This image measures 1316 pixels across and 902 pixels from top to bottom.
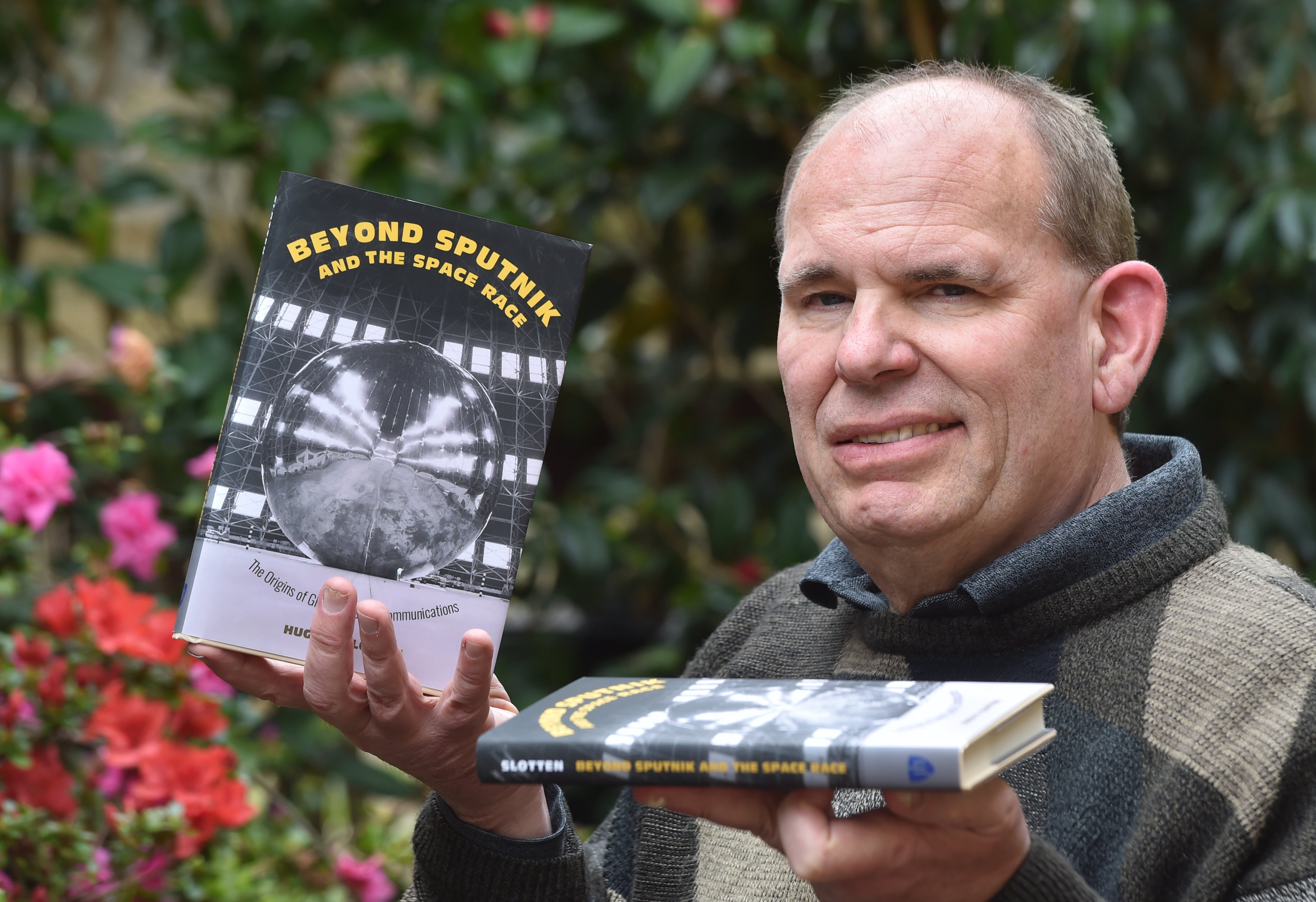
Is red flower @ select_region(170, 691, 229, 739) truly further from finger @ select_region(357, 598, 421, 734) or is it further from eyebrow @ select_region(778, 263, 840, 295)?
eyebrow @ select_region(778, 263, 840, 295)

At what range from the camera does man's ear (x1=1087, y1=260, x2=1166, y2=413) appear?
112 centimetres

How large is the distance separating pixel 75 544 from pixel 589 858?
1.43m

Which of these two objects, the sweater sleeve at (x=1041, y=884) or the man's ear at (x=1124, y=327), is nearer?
the sweater sleeve at (x=1041, y=884)

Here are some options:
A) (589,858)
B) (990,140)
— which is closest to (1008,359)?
(990,140)

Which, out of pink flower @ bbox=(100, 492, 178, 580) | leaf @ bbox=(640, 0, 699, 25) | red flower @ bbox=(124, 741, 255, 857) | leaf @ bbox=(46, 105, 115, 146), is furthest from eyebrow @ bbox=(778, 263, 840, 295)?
leaf @ bbox=(46, 105, 115, 146)

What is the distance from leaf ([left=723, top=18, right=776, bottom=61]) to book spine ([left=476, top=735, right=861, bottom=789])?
173 centimetres

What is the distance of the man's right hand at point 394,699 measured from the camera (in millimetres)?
990

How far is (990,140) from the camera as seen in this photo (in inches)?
43.4

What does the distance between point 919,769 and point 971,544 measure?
0.47m

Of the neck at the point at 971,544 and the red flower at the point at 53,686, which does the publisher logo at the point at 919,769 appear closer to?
the neck at the point at 971,544

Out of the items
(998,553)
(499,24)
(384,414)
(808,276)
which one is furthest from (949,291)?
(499,24)

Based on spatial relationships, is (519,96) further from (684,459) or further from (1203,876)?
(1203,876)

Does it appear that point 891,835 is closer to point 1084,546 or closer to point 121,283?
point 1084,546

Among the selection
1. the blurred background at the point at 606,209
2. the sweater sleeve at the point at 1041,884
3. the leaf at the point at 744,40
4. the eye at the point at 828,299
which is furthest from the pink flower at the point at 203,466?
the sweater sleeve at the point at 1041,884
